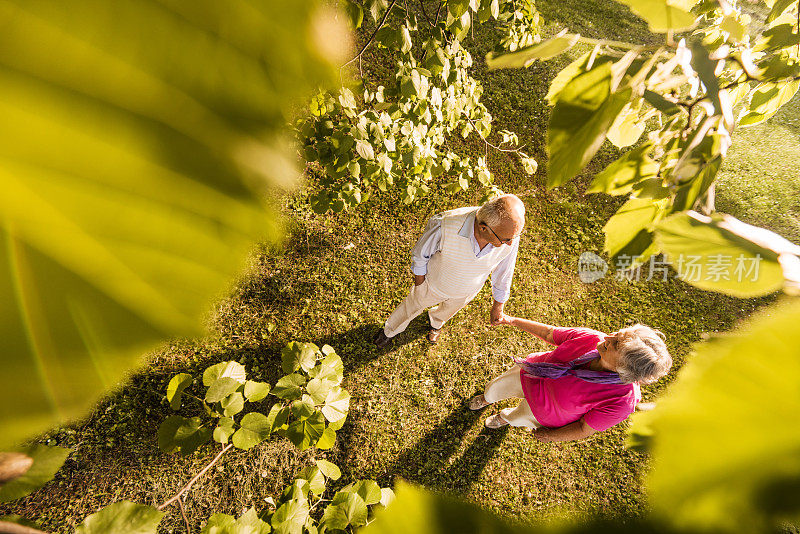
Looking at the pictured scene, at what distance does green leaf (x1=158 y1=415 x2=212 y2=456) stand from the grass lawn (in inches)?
51.6

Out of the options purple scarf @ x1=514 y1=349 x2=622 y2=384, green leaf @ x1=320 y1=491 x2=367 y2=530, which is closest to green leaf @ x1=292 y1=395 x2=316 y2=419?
green leaf @ x1=320 y1=491 x2=367 y2=530

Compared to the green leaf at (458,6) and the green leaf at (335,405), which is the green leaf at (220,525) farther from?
the green leaf at (458,6)

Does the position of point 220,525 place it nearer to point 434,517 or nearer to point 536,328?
point 434,517

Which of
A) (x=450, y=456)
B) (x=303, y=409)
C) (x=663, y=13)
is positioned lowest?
(x=450, y=456)

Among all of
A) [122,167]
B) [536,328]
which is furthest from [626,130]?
[536,328]

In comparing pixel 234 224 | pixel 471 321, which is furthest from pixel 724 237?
pixel 471 321

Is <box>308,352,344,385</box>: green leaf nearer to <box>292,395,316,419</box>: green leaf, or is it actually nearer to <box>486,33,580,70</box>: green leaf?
<box>292,395,316,419</box>: green leaf

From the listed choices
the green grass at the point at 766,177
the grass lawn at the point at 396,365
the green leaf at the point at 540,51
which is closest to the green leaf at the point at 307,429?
the grass lawn at the point at 396,365

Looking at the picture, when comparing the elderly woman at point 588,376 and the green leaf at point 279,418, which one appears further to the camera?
the elderly woman at point 588,376

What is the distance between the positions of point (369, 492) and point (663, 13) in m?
1.58

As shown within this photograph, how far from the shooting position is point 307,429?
1.60 m

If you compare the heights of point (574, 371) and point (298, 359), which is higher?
point (298, 359)

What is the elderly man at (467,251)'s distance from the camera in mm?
1922

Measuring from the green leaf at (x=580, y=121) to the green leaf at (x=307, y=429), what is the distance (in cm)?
145
